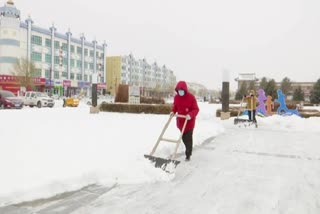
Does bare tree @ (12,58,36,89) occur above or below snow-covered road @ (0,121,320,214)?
above

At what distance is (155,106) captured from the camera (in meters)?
21.5

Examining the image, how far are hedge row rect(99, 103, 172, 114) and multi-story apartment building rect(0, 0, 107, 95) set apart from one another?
34262mm

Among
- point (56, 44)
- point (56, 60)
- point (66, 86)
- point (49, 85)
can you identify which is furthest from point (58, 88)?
point (56, 44)

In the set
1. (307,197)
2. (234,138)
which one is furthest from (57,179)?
(234,138)

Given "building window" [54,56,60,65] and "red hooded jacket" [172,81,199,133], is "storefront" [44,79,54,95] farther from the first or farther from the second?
"red hooded jacket" [172,81,199,133]

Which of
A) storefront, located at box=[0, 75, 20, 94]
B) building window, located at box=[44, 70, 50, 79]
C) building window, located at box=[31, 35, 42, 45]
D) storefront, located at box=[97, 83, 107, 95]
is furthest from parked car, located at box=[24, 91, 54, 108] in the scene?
storefront, located at box=[97, 83, 107, 95]

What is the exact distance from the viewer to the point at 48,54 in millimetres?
61031

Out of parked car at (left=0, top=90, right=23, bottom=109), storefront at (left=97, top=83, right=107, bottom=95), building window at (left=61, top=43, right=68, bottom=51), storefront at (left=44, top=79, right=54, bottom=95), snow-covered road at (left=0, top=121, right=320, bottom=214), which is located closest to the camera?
snow-covered road at (left=0, top=121, right=320, bottom=214)

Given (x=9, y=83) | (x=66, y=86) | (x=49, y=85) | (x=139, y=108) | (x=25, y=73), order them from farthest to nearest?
(x=66, y=86) < (x=49, y=85) < (x=9, y=83) < (x=25, y=73) < (x=139, y=108)

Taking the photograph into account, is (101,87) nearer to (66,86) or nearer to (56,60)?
(66,86)

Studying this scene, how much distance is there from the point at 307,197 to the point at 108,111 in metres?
19.6

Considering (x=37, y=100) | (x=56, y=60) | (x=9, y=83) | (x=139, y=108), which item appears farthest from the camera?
(x=56, y=60)

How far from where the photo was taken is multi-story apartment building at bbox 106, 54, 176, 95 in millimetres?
92250

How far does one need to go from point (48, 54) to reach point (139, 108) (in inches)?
1775
